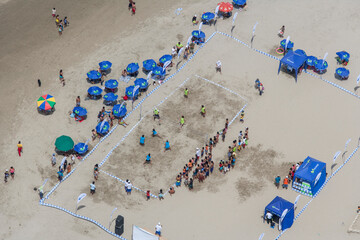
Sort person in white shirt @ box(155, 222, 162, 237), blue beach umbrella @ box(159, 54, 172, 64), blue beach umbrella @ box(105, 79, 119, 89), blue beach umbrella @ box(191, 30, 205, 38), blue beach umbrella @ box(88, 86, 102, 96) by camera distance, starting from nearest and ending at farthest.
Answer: person in white shirt @ box(155, 222, 162, 237) → blue beach umbrella @ box(88, 86, 102, 96) → blue beach umbrella @ box(105, 79, 119, 89) → blue beach umbrella @ box(159, 54, 172, 64) → blue beach umbrella @ box(191, 30, 205, 38)

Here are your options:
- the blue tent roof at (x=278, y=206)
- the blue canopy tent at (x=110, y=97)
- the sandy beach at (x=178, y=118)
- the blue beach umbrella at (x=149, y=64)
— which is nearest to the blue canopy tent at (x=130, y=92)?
the blue canopy tent at (x=110, y=97)

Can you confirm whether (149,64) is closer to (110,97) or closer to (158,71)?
(158,71)

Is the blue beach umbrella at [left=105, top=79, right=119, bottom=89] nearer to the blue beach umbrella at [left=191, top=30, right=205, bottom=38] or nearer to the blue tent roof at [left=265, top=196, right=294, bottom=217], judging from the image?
the blue beach umbrella at [left=191, top=30, right=205, bottom=38]

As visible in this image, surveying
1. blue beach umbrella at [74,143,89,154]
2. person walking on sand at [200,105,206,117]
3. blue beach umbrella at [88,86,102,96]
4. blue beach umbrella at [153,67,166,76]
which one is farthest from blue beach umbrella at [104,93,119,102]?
person walking on sand at [200,105,206,117]

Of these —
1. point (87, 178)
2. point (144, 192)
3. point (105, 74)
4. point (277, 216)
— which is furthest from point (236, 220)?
point (105, 74)

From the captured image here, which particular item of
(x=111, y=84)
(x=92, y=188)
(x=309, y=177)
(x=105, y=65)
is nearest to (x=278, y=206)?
(x=309, y=177)

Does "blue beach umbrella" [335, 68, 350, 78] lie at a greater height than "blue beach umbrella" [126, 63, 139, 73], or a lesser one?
greater

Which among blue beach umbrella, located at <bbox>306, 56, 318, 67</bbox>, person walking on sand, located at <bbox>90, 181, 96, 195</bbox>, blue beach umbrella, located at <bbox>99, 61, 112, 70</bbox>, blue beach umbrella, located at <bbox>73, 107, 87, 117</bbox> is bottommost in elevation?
person walking on sand, located at <bbox>90, 181, 96, 195</bbox>

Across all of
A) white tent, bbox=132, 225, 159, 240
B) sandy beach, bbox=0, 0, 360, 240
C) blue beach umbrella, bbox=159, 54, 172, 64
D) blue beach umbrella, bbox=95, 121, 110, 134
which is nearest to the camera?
white tent, bbox=132, 225, 159, 240
